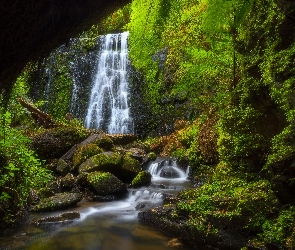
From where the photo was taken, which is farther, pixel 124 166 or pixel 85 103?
pixel 85 103

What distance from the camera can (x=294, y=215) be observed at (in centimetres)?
427

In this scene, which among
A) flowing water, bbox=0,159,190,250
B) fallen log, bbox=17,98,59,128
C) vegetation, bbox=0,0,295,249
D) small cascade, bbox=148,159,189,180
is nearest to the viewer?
vegetation, bbox=0,0,295,249

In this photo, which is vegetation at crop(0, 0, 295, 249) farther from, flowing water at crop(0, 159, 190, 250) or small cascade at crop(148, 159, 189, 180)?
small cascade at crop(148, 159, 189, 180)

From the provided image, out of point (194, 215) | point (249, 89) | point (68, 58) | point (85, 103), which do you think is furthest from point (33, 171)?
point (68, 58)

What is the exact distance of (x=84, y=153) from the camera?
428 inches

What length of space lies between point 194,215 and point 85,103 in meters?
14.3

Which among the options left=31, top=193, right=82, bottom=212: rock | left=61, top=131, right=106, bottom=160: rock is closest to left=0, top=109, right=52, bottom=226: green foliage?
left=31, top=193, right=82, bottom=212: rock

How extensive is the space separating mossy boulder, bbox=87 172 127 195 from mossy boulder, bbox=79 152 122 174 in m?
0.43

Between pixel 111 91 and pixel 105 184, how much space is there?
10421 mm

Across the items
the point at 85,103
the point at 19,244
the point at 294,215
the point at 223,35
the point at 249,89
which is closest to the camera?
the point at 294,215

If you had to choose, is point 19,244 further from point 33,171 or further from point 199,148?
point 199,148

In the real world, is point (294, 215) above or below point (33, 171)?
below

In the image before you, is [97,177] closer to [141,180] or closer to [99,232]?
[141,180]

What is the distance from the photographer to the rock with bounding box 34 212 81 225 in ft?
22.4
